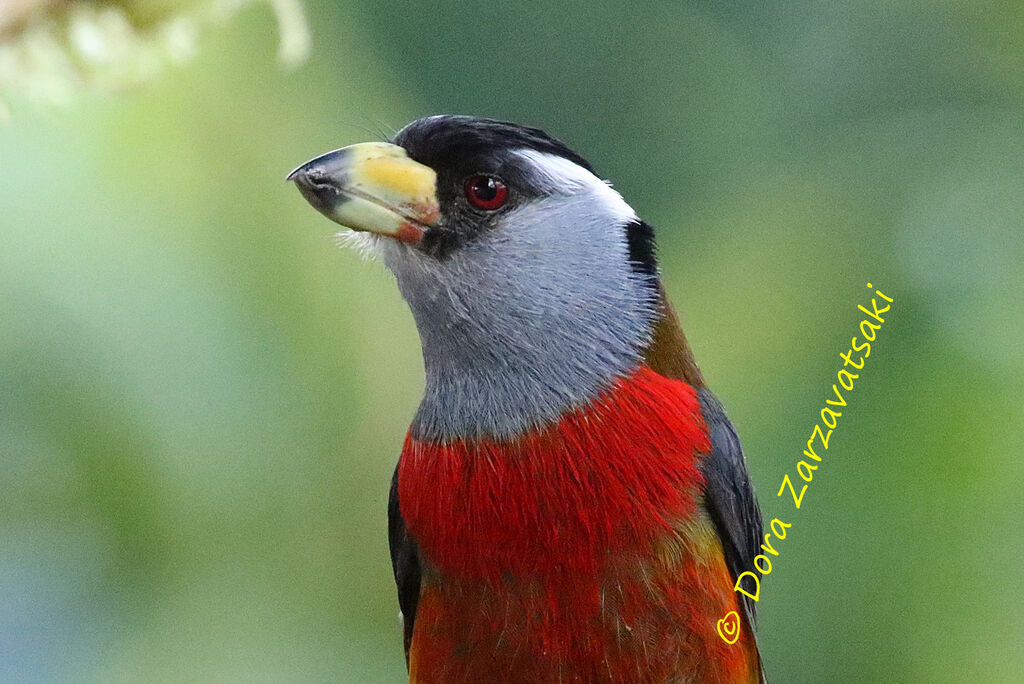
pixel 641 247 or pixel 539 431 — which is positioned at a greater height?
pixel 641 247

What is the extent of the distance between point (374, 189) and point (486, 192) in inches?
4.4

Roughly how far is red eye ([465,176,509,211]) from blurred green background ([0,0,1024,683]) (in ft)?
1.59

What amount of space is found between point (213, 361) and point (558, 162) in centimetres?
68

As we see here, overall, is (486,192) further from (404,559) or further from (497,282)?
(404,559)

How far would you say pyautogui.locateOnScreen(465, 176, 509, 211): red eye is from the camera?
96cm

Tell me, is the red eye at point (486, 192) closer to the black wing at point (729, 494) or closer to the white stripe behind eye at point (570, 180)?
the white stripe behind eye at point (570, 180)

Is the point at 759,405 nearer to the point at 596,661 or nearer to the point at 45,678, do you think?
the point at 596,661

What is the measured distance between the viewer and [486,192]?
0.96 metres

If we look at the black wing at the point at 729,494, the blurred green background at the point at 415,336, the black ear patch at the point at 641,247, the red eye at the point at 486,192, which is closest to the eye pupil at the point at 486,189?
the red eye at the point at 486,192

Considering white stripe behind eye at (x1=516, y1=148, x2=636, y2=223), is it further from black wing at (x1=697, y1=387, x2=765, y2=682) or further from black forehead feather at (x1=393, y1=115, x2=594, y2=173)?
black wing at (x1=697, y1=387, x2=765, y2=682)

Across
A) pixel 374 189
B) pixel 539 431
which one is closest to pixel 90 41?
pixel 374 189

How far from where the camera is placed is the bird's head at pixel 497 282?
948mm

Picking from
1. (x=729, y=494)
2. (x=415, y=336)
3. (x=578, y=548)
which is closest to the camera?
(x=578, y=548)

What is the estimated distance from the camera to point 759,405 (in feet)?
4.64
